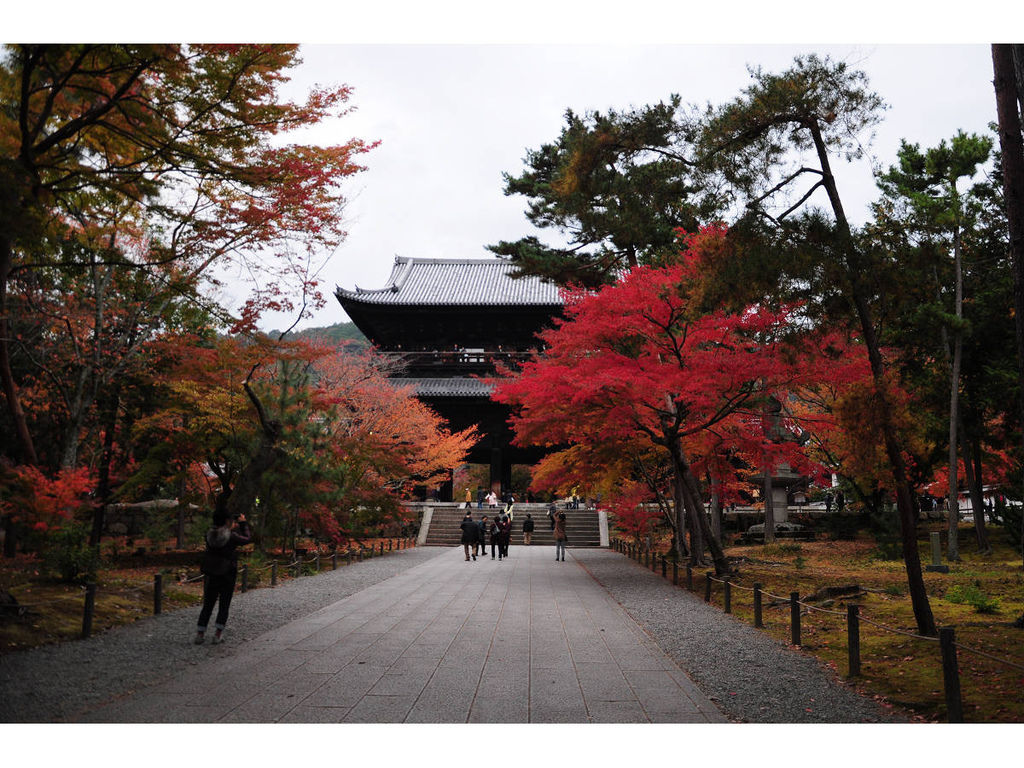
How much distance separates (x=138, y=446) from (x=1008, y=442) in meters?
22.2

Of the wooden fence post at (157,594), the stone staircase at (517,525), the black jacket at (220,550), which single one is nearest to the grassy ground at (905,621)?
the black jacket at (220,550)

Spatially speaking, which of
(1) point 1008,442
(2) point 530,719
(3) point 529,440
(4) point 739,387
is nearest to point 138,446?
(3) point 529,440

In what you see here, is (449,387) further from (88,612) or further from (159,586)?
(88,612)

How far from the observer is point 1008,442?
18016 mm

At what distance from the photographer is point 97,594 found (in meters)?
9.87

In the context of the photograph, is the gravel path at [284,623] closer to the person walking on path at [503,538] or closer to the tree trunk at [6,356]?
the tree trunk at [6,356]

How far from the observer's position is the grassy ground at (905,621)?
5.71 metres

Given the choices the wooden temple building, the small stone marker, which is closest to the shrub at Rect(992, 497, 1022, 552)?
the small stone marker

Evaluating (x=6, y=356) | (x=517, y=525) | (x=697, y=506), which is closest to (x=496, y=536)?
(x=697, y=506)

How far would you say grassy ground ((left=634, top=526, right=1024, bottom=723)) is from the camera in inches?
225

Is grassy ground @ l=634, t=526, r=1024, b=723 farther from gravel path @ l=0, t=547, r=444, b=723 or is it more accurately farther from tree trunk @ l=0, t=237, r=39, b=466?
tree trunk @ l=0, t=237, r=39, b=466

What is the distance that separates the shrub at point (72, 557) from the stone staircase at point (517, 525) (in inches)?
667

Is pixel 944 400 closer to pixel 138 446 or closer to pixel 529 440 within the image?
pixel 529 440

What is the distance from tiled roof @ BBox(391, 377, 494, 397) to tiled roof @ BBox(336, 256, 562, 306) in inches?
150
